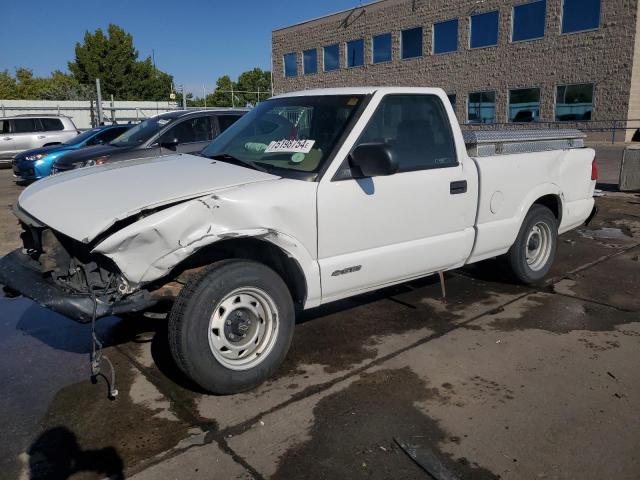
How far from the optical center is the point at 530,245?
18.2ft

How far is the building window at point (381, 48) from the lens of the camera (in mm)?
35250

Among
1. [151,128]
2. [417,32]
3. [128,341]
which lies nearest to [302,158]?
[128,341]

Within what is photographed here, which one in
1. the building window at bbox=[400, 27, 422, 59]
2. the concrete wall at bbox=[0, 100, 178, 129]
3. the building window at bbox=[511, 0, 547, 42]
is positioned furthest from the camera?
the building window at bbox=[400, 27, 422, 59]

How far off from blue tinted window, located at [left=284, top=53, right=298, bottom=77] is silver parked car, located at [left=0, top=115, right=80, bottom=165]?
84.4 ft

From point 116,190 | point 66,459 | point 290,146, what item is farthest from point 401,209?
point 66,459

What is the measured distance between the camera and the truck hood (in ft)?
10.2

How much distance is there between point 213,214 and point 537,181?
135 inches

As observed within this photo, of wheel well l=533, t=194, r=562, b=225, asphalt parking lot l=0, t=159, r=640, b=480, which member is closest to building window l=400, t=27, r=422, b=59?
wheel well l=533, t=194, r=562, b=225

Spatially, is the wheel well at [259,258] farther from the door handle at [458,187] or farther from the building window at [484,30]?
the building window at [484,30]

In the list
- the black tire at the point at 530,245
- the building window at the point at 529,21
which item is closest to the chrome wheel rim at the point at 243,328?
the black tire at the point at 530,245

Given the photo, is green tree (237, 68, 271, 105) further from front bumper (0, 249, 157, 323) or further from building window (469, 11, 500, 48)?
front bumper (0, 249, 157, 323)

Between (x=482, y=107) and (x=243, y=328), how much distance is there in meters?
30.2

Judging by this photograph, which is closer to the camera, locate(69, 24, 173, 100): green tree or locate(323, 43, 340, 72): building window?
locate(323, 43, 340, 72): building window

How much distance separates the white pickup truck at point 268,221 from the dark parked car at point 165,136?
4692 millimetres
